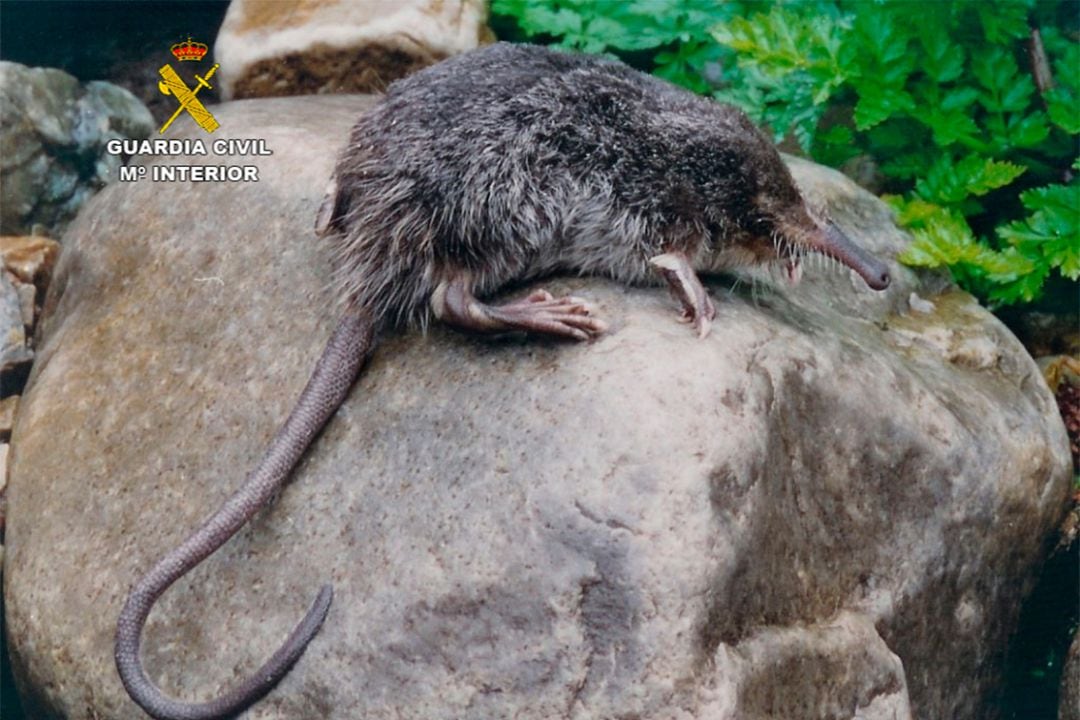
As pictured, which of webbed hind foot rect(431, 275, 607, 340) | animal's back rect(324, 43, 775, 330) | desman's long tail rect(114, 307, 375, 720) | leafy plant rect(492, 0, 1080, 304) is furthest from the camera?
leafy plant rect(492, 0, 1080, 304)

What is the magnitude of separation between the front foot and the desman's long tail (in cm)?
97

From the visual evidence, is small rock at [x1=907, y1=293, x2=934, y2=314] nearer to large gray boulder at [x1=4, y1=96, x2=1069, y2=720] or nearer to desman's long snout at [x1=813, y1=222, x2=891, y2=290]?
large gray boulder at [x1=4, y1=96, x2=1069, y2=720]

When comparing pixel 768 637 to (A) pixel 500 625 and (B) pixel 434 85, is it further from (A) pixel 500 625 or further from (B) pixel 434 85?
(B) pixel 434 85

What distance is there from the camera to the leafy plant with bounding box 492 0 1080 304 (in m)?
4.92

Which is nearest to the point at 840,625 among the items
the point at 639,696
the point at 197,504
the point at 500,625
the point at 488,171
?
the point at 639,696

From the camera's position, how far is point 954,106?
5.01m

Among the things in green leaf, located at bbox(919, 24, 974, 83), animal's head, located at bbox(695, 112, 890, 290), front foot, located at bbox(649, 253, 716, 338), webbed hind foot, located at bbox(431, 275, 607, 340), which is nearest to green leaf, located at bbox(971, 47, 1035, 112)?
green leaf, located at bbox(919, 24, 974, 83)

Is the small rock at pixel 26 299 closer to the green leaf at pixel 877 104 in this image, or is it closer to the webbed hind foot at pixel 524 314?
the webbed hind foot at pixel 524 314

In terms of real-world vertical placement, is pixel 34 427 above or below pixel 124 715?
above

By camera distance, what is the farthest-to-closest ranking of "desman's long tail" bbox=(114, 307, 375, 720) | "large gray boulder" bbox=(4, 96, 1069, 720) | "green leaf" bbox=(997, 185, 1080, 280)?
"green leaf" bbox=(997, 185, 1080, 280)
"desman's long tail" bbox=(114, 307, 375, 720)
"large gray boulder" bbox=(4, 96, 1069, 720)

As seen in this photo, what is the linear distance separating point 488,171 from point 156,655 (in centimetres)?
178

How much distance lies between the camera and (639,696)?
3148 mm

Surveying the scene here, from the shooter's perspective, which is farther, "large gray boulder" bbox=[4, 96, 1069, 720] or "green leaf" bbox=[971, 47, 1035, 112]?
"green leaf" bbox=[971, 47, 1035, 112]

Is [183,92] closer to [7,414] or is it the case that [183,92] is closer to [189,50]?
[189,50]
